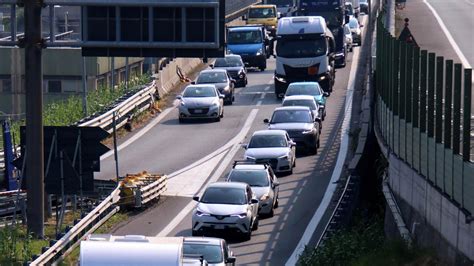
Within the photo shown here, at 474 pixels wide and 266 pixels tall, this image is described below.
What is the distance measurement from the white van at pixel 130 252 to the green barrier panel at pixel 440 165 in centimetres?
558

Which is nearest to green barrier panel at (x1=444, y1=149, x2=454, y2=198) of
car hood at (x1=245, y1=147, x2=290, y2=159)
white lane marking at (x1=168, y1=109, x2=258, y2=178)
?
car hood at (x1=245, y1=147, x2=290, y2=159)

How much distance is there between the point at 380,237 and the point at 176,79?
30867mm

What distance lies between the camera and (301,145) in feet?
136

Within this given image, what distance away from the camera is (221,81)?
172 feet

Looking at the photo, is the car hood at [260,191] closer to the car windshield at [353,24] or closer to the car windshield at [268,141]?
the car windshield at [268,141]

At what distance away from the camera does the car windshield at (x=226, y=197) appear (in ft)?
101

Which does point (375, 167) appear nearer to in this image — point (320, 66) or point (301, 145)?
point (301, 145)

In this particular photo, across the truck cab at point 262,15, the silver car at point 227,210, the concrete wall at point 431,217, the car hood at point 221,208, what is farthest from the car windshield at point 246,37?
the concrete wall at point 431,217

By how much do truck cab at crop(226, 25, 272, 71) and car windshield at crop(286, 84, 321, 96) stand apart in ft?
45.1

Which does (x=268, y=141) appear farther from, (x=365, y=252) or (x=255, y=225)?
(x=365, y=252)

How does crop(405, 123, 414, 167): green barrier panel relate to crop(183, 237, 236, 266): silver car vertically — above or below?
above

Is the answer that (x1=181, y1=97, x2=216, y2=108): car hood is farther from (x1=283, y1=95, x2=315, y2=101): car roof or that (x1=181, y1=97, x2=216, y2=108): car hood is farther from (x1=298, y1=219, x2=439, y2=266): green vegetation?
(x1=298, y1=219, x2=439, y2=266): green vegetation

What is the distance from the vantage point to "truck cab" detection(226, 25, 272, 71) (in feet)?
209

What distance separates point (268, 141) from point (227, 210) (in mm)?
8668
